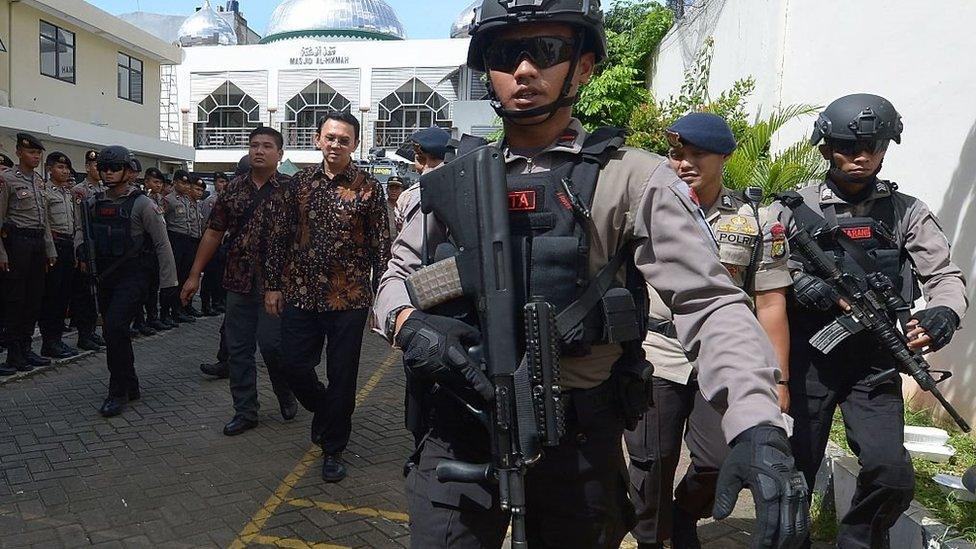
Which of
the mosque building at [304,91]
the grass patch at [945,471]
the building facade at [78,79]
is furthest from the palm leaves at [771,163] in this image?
the mosque building at [304,91]

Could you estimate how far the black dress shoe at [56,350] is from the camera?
23.2 feet

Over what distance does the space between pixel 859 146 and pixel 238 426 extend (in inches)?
164

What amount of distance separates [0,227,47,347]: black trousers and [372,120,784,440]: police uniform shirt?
5906 mm

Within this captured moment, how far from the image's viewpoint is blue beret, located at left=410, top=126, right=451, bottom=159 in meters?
5.66

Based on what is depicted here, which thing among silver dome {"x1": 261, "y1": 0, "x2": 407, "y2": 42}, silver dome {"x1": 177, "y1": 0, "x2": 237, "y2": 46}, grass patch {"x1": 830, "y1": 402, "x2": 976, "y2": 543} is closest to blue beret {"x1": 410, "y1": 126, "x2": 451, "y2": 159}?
grass patch {"x1": 830, "y1": 402, "x2": 976, "y2": 543}

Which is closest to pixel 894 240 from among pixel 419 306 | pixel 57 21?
pixel 419 306

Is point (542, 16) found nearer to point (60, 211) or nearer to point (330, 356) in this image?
point (330, 356)

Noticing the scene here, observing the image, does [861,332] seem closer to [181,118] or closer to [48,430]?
[48,430]

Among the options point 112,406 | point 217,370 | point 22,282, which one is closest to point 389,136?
point 22,282

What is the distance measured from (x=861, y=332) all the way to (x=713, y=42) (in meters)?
7.68

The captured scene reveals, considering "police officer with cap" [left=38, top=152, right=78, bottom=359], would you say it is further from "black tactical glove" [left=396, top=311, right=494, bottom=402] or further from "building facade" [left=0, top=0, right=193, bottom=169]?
"building facade" [left=0, top=0, right=193, bottom=169]

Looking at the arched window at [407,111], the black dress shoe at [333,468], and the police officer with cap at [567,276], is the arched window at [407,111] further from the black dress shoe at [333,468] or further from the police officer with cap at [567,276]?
the police officer with cap at [567,276]

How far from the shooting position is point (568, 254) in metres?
1.85

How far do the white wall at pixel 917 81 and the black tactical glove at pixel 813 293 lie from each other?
1.97m
